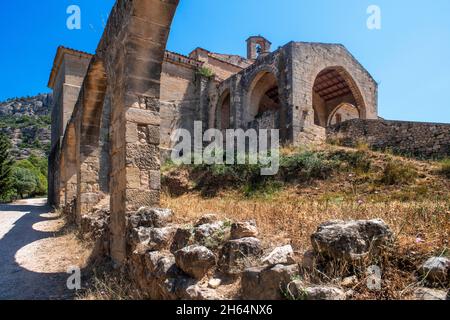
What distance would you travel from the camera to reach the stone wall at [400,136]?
995 cm

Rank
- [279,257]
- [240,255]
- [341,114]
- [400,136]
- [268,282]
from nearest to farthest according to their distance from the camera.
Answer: [268,282], [279,257], [240,255], [400,136], [341,114]

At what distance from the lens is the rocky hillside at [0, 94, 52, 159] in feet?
190

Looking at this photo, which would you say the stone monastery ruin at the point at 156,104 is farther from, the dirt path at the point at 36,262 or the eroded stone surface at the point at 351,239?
the eroded stone surface at the point at 351,239

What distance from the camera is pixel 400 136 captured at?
1100cm

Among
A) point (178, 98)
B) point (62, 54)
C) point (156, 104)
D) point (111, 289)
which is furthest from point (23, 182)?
point (111, 289)

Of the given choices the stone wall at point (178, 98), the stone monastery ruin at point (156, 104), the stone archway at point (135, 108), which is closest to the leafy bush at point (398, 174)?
the stone monastery ruin at point (156, 104)

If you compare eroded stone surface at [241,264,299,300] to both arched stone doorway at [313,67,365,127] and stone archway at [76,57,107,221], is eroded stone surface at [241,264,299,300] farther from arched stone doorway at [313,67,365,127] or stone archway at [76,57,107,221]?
arched stone doorway at [313,67,365,127]

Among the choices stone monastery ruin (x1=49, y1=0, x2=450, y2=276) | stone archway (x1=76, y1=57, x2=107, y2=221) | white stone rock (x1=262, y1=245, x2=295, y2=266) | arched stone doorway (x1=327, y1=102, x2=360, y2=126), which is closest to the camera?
white stone rock (x1=262, y1=245, x2=295, y2=266)

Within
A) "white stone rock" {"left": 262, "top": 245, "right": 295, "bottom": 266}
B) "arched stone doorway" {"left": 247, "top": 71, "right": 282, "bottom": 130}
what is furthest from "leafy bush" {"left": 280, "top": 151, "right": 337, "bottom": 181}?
"white stone rock" {"left": 262, "top": 245, "right": 295, "bottom": 266}

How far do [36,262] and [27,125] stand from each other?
7317 cm

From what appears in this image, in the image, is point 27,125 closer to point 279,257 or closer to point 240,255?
point 240,255

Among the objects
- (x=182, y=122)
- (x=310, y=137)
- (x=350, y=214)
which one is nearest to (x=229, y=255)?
(x=350, y=214)

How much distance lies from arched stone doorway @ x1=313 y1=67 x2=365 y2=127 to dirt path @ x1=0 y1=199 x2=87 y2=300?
610 inches
